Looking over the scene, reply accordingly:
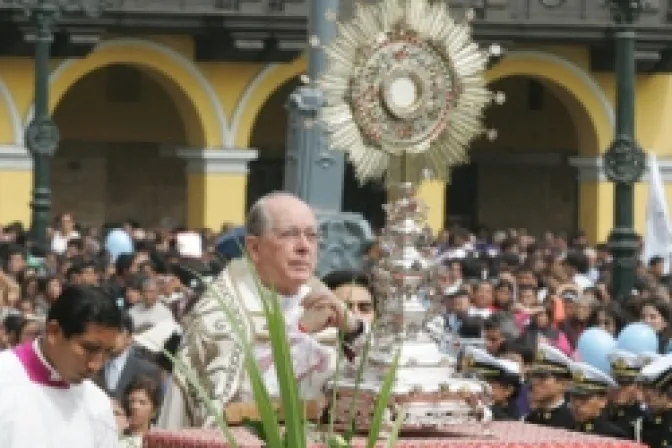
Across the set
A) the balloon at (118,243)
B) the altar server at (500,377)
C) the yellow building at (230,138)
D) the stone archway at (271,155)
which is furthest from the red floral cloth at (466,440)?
the stone archway at (271,155)

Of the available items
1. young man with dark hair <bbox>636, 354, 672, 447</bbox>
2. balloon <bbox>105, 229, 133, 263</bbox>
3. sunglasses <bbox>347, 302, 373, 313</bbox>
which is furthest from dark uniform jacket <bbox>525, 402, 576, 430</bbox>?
balloon <bbox>105, 229, 133, 263</bbox>

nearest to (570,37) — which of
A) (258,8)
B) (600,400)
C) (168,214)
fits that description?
(258,8)

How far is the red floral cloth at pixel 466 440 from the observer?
24.4 feet

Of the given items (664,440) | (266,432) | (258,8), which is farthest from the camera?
(258,8)

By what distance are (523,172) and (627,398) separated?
1185 inches

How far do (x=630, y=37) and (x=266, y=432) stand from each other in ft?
50.5

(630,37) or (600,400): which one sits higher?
(630,37)

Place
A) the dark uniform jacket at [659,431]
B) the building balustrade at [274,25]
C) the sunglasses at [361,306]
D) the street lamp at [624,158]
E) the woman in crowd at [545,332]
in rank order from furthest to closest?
the building balustrade at [274,25] → the street lamp at [624,158] → the woman in crowd at [545,332] → the dark uniform jacket at [659,431] → the sunglasses at [361,306]

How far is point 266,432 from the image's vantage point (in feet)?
21.3

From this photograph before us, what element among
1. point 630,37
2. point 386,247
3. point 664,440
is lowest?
point 664,440

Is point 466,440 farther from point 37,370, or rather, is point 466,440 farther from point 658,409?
point 658,409

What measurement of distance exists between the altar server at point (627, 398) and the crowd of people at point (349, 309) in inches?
0.4

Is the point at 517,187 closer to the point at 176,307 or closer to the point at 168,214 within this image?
the point at 168,214

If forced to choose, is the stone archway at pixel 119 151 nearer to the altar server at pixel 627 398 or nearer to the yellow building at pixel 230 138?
the yellow building at pixel 230 138
